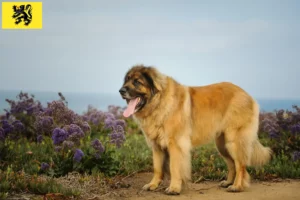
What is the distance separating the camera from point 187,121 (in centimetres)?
700

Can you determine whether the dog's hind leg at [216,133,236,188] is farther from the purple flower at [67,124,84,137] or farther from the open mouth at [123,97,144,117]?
the purple flower at [67,124,84,137]

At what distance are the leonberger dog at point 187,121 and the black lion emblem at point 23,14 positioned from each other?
4048 millimetres

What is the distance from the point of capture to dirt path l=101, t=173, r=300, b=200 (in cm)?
668

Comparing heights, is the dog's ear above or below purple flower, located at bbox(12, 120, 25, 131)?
above

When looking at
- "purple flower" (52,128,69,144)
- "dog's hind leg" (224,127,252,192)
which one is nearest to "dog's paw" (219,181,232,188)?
"dog's hind leg" (224,127,252,192)

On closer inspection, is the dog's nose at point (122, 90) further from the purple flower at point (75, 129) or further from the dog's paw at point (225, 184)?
the dog's paw at point (225, 184)

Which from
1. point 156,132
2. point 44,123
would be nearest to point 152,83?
point 156,132

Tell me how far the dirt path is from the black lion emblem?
4.54 metres

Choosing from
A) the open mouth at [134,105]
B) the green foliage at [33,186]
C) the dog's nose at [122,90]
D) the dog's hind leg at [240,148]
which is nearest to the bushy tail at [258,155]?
the dog's hind leg at [240,148]

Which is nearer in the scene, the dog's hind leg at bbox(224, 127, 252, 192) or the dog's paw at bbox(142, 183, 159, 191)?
the dog's paw at bbox(142, 183, 159, 191)

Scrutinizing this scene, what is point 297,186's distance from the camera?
7691 millimetres

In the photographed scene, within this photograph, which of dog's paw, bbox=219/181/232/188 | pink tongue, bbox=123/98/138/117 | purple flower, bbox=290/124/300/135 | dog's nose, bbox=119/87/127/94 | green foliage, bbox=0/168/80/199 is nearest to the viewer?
green foliage, bbox=0/168/80/199

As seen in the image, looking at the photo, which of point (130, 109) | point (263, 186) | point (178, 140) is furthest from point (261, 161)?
point (130, 109)

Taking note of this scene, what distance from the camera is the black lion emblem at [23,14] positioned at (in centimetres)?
985
